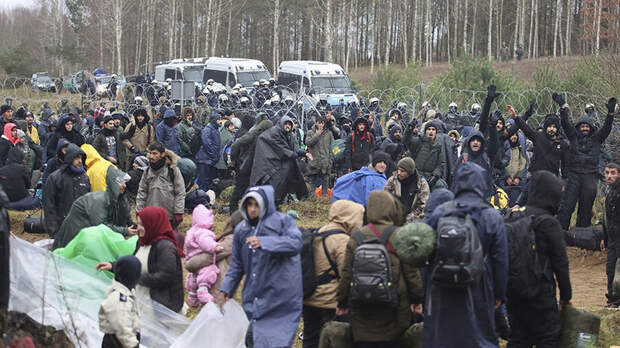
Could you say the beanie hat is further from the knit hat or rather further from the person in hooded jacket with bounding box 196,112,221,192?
the person in hooded jacket with bounding box 196,112,221,192

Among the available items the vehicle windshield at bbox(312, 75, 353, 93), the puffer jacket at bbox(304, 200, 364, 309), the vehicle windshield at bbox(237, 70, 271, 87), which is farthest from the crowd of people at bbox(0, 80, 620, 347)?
the vehicle windshield at bbox(237, 70, 271, 87)

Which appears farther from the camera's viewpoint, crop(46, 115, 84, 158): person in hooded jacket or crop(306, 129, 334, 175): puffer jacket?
crop(306, 129, 334, 175): puffer jacket

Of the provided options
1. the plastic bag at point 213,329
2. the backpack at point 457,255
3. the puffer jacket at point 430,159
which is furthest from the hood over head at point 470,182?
the puffer jacket at point 430,159

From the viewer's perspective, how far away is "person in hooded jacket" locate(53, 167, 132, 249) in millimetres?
7188

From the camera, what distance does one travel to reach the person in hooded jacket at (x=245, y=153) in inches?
421

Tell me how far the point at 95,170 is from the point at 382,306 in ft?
16.6

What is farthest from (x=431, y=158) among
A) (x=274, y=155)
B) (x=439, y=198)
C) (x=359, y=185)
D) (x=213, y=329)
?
(x=213, y=329)

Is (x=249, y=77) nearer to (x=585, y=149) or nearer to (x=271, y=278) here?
(x=585, y=149)

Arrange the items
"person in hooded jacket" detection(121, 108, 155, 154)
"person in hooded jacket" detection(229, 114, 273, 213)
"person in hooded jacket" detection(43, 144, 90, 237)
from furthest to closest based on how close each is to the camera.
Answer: "person in hooded jacket" detection(121, 108, 155, 154), "person in hooded jacket" detection(229, 114, 273, 213), "person in hooded jacket" detection(43, 144, 90, 237)

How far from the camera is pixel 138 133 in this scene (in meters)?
11.9

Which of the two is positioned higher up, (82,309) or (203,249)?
(203,249)

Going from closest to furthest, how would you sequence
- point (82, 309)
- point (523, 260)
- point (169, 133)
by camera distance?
1. point (523, 260)
2. point (82, 309)
3. point (169, 133)

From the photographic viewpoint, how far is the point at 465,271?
4355 mm

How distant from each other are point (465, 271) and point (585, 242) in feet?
21.2
